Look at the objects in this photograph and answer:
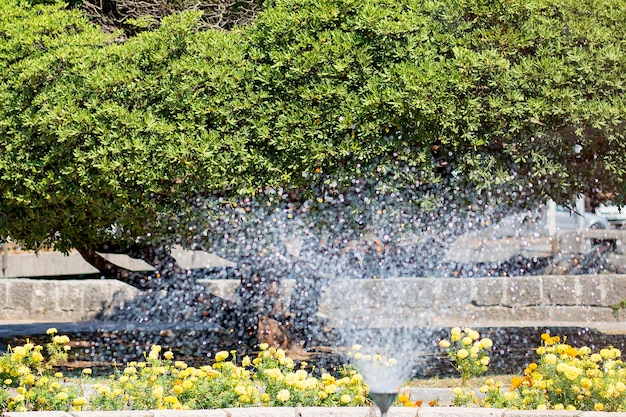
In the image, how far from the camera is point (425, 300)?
1227 cm

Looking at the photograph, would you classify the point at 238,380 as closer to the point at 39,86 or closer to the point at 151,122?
the point at 151,122

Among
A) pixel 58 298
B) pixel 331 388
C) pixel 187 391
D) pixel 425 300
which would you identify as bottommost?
pixel 58 298

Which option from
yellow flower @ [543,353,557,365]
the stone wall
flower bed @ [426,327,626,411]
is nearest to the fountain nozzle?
flower bed @ [426,327,626,411]

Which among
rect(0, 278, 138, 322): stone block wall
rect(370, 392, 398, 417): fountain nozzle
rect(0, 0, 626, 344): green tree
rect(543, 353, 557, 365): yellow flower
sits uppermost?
rect(0, 0, 626, 344): green tree

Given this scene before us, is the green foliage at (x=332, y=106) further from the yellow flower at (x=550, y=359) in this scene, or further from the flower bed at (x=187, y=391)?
the yellow flower at (x=550, y=359)

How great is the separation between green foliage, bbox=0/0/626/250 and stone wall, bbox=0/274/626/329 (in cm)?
467

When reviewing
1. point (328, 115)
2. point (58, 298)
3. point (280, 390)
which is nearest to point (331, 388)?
point (280, 390)

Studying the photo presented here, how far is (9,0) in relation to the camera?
8438 millimetres

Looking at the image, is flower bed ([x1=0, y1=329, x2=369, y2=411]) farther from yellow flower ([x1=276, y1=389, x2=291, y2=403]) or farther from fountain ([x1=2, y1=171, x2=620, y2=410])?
fountain ([x1=2, y1=171, x2=620, y2=410])

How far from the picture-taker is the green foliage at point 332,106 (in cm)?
708

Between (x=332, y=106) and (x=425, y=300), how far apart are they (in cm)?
561

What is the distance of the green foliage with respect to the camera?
7.08 metres

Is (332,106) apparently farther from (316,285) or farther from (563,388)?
(563,388)

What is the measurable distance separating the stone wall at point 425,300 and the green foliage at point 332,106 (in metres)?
4.67
